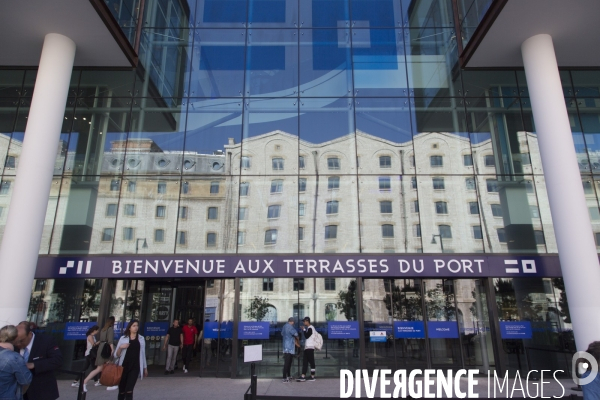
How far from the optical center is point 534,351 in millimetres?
12766

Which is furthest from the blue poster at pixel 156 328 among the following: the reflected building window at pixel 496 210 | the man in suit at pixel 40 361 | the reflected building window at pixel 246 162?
the reflected building window at pixel 496 210

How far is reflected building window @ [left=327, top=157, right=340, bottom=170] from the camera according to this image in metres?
14.6

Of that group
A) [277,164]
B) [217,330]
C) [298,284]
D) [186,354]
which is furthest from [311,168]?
[186,354]

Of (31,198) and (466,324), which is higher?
(31,198)

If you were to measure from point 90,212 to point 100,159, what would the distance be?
194 centimetres

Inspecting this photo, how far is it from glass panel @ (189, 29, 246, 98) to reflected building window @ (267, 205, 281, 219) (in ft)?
15.0

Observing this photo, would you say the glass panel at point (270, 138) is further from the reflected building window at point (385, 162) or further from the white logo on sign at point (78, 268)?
the white logo on sign at point (78, 268)

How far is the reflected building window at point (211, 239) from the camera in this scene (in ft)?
45.1

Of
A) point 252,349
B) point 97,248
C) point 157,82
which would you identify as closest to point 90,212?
point 97,248

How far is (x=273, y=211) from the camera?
14.2 m

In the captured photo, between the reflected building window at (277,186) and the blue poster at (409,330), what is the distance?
18.9 feet

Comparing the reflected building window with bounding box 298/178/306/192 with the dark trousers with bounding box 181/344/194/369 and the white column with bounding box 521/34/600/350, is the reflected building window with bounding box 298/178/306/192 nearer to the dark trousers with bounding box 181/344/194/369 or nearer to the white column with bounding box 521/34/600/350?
the dark trousers with bounding box 181/344/194/369

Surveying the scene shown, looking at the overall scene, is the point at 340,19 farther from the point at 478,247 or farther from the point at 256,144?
the point at 478,247

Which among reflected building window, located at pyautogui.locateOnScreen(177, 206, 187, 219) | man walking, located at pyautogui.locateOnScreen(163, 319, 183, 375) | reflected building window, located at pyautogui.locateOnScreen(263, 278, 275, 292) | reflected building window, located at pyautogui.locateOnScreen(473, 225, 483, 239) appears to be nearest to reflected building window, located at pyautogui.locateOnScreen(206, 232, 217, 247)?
reflected building window, located at pyautogui.locateOnScreen(177, 206, 187, 219)
